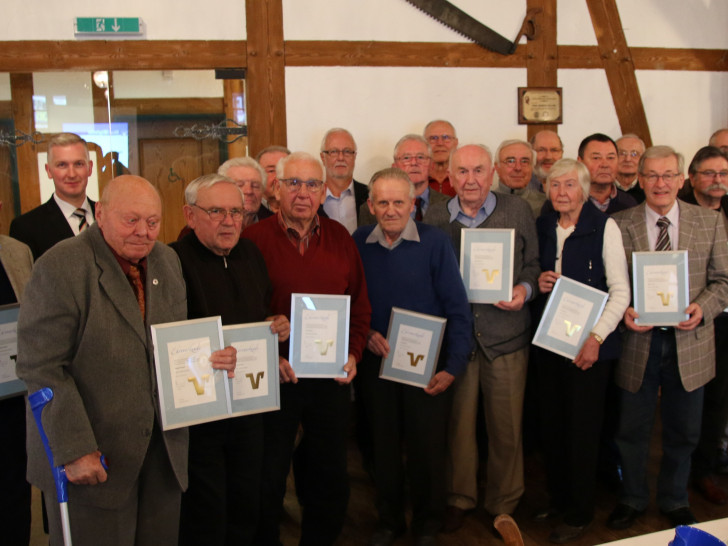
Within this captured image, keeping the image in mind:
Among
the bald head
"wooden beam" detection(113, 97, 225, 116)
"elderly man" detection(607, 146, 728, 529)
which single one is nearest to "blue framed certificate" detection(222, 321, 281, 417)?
the bald head

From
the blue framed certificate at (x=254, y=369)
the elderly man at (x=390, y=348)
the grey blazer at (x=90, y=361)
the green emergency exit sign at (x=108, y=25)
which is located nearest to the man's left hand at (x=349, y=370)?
the elderly man at (x=390, y=348)

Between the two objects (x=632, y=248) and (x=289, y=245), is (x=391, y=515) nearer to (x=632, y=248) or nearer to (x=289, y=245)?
(x=289, y=245)

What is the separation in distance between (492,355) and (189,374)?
1.49 meters

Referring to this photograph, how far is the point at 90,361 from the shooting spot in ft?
6.35

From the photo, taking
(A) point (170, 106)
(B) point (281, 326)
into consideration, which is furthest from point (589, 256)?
(A) point (170, 106)

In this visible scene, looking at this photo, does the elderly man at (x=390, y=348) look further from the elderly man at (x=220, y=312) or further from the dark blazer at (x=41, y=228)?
the dark blazer at (x=41, y=228)

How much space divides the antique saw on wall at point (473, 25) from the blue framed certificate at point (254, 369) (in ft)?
11.2

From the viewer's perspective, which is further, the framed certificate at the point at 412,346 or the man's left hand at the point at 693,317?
the man's left hand at the point at 693,317

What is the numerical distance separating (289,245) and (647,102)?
3.93 m

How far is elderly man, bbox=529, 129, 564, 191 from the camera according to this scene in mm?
4270

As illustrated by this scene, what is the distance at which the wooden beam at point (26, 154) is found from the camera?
179 inches

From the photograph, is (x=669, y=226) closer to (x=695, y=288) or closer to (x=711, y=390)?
(x=695, y=288)

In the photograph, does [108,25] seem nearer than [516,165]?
No

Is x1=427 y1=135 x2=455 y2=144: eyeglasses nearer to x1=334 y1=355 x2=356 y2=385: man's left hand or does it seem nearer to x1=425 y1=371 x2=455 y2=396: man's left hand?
x1=425 y1=371 x2=455 y2=396: man's left hand
